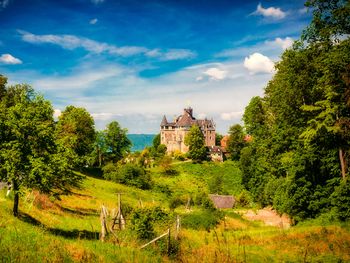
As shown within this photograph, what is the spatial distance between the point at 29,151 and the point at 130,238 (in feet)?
25.5

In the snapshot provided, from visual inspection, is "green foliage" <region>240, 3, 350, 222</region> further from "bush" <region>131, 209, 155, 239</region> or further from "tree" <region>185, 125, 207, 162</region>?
"tree" <region>185, 125, 207, 162</region>

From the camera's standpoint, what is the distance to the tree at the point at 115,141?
276 feet

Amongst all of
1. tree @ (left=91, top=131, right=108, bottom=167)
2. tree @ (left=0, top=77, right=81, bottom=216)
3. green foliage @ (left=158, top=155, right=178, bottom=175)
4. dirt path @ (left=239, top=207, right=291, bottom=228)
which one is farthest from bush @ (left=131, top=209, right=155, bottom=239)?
tree @ (left=91, top=131, right=108, bottom=167)

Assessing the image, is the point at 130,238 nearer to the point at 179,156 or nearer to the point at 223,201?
the point at 223,201

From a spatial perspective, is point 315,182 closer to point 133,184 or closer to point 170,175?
point 133,184

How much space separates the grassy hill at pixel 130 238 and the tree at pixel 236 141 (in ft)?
139

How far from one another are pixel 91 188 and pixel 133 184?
15.5 m

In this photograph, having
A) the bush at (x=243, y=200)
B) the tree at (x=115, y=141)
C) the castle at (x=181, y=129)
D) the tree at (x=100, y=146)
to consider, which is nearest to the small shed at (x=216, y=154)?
the castle at (x=181, y=129)

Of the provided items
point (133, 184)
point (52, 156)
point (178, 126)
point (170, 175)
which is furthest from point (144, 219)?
point (178, 126)

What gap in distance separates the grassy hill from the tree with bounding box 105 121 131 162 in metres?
30.9

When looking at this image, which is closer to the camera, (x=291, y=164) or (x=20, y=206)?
(x=20, y=206)

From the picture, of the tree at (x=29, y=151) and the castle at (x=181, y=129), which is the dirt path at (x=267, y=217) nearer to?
the tree at (x=29, y=151)

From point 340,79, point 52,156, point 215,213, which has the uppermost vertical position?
point 340,79

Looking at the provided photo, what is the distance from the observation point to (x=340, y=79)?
945 inches
